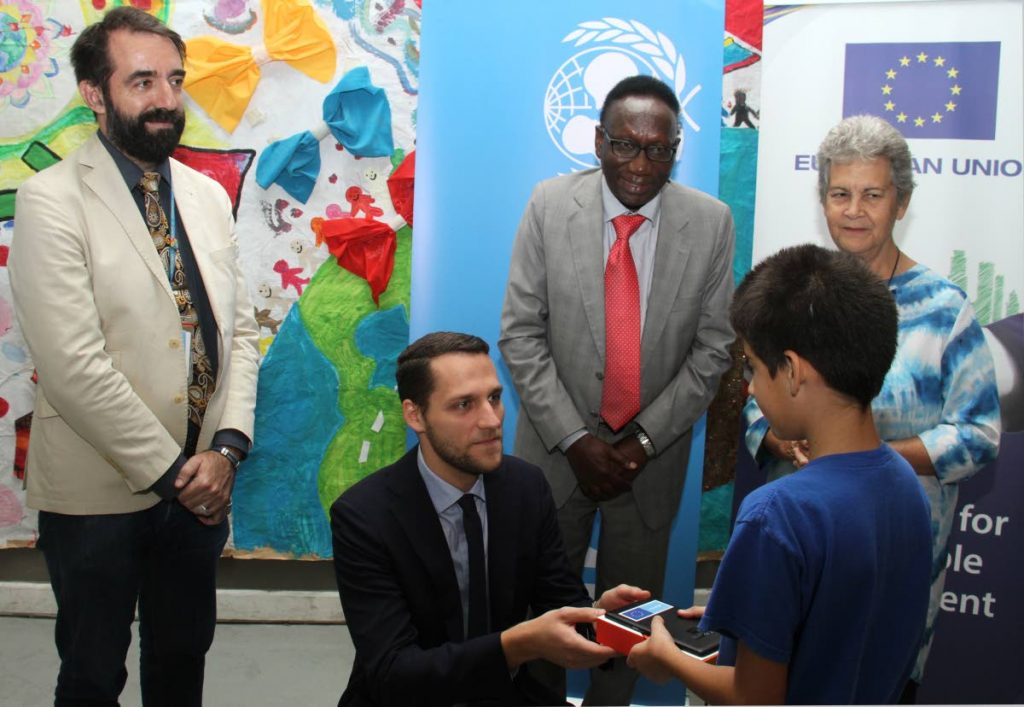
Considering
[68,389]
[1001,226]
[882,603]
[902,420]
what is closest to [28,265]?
[68,389]

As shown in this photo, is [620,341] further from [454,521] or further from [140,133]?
[140,133]

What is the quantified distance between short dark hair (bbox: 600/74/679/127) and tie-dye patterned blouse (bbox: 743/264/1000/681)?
2.93 feet

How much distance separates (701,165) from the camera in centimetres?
325

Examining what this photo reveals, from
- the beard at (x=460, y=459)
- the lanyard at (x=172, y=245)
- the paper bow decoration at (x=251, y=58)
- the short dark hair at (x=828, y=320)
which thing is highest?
the paper bow decoration at (x=251, y=58)

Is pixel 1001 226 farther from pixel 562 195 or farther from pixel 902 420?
pixel 562 195

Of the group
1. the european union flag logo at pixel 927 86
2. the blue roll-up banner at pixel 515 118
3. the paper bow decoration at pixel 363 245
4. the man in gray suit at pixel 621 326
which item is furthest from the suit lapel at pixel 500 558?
the european union flag logo at pixel 927 86

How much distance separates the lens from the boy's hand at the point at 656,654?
1624mm

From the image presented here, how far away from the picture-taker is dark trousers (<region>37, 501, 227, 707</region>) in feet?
7.62

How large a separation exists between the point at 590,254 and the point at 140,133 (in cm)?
129

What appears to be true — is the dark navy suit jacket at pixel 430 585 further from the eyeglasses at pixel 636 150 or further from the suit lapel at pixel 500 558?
the eyeglasses at pixel 636 150

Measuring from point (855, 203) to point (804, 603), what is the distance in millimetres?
1430

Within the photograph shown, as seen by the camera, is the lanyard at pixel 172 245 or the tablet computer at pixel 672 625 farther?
the lanyard at pixel 172 245

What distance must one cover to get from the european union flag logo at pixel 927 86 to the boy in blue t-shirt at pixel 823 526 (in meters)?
1.98

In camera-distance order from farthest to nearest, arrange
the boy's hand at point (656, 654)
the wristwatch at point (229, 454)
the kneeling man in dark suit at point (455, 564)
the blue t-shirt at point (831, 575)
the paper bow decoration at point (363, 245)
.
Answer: the paper bow decoration at point (363, 245), the wristwatch at point (229, 454), the kneeling man in dark suit at point (455, 564), the boy's hand at point (656, 654), the blue t-shirt at point (831, 575)
